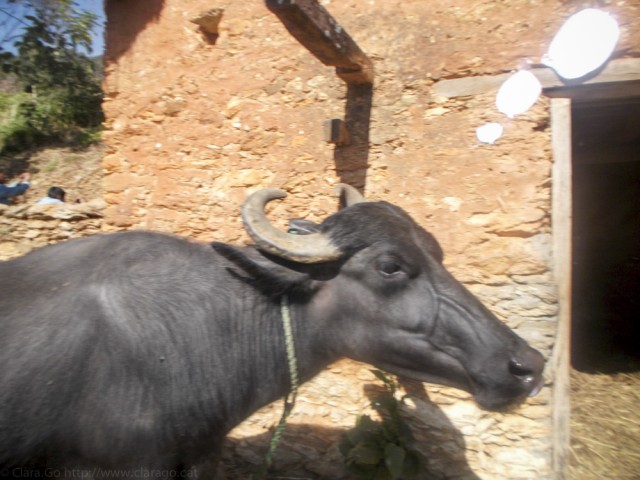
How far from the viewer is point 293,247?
7.63 ft

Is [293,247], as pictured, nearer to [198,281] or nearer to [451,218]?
[198,281]

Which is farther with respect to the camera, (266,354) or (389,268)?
(266,354)

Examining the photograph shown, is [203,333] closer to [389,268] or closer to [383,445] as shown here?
[389,268]

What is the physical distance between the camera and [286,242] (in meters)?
2.34

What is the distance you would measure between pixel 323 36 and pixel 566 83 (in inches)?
66.2

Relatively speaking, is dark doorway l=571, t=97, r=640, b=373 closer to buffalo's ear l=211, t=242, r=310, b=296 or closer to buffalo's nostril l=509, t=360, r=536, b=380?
buffalo's nostril l=509, t=360, r=536, b=380

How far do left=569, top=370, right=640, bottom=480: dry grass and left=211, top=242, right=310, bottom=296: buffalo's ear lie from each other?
9.35 ft

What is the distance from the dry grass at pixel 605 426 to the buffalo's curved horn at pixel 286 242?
2.87 meters

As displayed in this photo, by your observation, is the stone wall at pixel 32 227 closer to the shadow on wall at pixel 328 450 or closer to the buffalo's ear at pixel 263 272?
the shadow on wall at pixel 328 450

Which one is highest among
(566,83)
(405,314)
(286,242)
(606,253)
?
(566,83)

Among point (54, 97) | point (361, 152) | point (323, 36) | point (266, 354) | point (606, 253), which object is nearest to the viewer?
point (266, 354)

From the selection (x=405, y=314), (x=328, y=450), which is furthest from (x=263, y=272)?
(x=328, y=450)

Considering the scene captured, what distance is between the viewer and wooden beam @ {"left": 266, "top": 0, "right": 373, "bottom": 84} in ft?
10.1

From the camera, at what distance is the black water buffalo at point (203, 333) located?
202 centimetres
